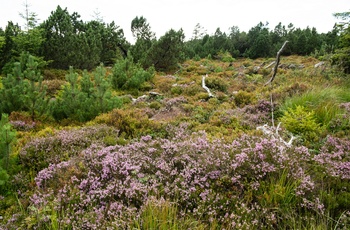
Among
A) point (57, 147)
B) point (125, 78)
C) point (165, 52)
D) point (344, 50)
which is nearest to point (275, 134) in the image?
point (57, 147)

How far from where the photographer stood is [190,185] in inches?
145

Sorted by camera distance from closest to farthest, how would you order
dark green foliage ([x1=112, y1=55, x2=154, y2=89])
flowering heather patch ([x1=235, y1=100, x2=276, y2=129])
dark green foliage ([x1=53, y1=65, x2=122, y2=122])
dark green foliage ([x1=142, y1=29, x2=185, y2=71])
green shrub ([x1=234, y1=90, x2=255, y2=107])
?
1. flowering heather patch ([x1=235, y1=100, x2=276, y2=129])
2. dark green foliage ([x1=53, y1=65, x2=122, y2=122])
3. green shrub ([x1=234, y1=90, x2=255, y2=107])
4. dark green foliage ([x1=112, y1=55, x2=154, y2=89])
5. dark green foliage ([x1=142, y1=29, x2=185, y2=71])

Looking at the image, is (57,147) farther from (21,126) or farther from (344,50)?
(344,50)

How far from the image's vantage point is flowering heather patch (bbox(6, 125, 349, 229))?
3082 mm

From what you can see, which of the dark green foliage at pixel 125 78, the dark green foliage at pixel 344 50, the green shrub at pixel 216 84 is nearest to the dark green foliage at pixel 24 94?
the dark green foliage at pixel 125 78

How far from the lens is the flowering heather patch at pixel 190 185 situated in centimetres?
308

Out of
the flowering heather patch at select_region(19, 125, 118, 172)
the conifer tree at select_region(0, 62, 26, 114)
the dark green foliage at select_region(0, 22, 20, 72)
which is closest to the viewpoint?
the flowering heather patch at select_region(19, 125, 118, 172)

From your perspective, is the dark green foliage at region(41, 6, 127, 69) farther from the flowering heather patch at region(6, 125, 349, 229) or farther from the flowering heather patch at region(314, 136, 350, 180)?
the flowering heather patch at region(314, 136, 350, 180)

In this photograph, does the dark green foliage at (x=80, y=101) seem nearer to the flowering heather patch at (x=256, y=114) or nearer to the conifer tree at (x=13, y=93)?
the conifer tree at (x=13, y=93)

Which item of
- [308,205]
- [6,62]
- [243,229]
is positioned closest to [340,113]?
[308,205]

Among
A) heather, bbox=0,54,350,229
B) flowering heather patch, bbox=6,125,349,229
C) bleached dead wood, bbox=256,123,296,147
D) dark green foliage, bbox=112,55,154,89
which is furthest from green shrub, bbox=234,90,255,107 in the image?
dark green foliage, bbox=112,55,154,89

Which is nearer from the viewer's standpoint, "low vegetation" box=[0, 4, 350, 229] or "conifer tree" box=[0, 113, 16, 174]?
"low vegetation" box=[0, 4, 350, 229]

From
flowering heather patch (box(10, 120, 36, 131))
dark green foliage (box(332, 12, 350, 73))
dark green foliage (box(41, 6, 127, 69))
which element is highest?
dark green foliage (box(41, 6, 127, 69))

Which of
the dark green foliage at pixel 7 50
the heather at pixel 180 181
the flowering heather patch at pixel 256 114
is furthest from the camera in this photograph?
the dark green foliage at pixel 7 50
